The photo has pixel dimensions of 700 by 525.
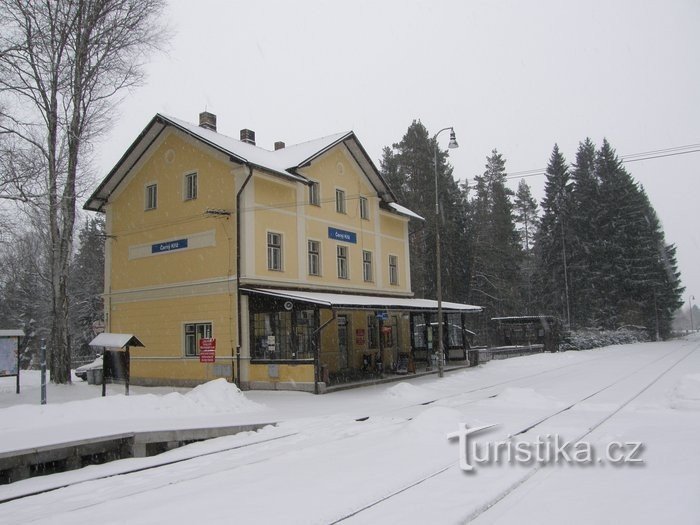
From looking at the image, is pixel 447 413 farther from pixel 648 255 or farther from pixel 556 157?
pixel 556 157

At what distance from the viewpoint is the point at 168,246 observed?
23797 millimetres

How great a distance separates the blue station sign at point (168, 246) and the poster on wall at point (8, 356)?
20.9ft

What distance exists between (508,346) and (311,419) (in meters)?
28.0

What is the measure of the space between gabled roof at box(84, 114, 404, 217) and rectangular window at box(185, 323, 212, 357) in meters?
6.28

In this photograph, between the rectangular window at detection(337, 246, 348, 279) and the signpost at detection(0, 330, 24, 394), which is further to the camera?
the rectangular window at detection(337, 246, 348, 279)

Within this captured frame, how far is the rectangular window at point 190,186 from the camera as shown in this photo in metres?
23.5

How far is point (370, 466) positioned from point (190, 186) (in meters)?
17.6

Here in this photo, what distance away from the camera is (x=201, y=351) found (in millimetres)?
19641

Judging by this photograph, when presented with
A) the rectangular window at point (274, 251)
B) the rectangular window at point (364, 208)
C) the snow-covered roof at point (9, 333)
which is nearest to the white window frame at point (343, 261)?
the rectangular window at point (364, 208)

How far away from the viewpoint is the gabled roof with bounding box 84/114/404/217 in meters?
22.3

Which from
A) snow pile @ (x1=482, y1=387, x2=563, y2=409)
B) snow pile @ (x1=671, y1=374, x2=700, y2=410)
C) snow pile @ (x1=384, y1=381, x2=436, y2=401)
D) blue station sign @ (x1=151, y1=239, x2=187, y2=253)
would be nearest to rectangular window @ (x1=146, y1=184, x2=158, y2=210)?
blue station sign @ (x1=151, y1=239, x2=187, y2=253)

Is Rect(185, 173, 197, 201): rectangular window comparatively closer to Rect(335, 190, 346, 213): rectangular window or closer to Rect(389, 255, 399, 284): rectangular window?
Rect(335, 190, 346, 213): rectangular window

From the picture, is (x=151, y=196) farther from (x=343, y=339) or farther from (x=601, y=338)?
(x=601, y=338)

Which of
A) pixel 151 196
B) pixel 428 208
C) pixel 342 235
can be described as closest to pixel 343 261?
pixel 342 235
